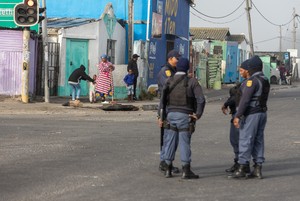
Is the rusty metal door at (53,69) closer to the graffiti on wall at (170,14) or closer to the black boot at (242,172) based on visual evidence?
the graffiti on wall at (170,14)

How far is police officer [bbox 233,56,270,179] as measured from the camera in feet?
32.0

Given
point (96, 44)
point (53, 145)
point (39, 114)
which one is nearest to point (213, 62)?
point (96, 44)

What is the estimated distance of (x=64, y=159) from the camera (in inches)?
447

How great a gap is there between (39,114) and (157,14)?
42.5 feet

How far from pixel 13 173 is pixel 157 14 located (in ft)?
76.3

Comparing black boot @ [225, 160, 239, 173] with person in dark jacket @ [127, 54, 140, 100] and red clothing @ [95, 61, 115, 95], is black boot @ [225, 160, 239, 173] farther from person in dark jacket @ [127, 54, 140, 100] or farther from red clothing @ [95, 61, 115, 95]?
person in dark jacket @ [127, 54, 140, 100]

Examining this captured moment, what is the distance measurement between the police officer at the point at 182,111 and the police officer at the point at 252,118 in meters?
0.63

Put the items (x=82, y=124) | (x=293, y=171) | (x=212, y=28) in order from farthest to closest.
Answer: (x=212, y=28)
(x=82, y=124)
(x=293, y=171)

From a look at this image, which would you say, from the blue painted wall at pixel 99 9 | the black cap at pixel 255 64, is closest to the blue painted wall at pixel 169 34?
the blue painted wall at pixel 99 9

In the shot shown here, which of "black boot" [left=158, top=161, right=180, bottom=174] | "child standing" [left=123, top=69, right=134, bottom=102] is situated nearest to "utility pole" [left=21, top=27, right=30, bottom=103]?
"child standing" [left=123, top=69, right=134, bottom=102]

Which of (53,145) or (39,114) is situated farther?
(39,114)

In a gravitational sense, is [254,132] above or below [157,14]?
below

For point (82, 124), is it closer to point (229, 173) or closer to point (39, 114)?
point (39, 114)

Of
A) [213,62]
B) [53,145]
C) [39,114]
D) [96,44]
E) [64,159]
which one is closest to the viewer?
[64,159]
